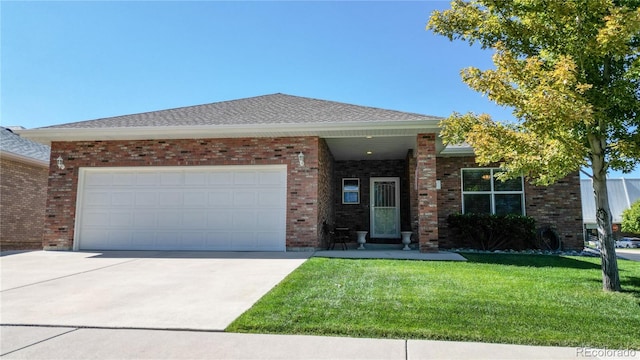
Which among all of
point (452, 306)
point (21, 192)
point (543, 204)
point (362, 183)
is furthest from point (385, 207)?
point (21, 192)

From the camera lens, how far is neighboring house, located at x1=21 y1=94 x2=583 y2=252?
32.0 feet

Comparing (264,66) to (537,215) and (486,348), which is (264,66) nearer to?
(537,215)

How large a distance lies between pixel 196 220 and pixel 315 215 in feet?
10.8

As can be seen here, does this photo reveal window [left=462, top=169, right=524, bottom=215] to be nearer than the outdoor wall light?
No

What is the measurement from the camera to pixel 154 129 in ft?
32.8

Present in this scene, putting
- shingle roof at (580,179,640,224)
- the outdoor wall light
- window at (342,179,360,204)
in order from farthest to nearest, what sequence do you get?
1. shingle roof at (580,179,640,224)
2. window at (342,179,360,204)
3. the outdoor wall light

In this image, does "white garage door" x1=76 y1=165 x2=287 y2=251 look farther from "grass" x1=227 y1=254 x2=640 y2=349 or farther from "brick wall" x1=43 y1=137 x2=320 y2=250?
"grass" x1=227 y1=254 x2=640 y2=349

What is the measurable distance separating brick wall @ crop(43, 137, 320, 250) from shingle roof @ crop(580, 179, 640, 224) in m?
31.6

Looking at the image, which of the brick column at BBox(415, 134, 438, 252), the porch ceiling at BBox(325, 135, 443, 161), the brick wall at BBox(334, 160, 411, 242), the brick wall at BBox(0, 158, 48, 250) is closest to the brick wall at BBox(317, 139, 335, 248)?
the porch ceiling at BBox(325, 135, 443, 161)

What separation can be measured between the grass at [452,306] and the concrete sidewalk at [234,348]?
0.17 metres

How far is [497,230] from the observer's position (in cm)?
1141

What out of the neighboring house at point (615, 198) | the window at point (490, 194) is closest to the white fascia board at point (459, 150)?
the window at point (490, 194)

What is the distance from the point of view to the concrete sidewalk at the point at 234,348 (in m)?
3.07

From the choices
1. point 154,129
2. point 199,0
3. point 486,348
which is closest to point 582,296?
point 486,348
